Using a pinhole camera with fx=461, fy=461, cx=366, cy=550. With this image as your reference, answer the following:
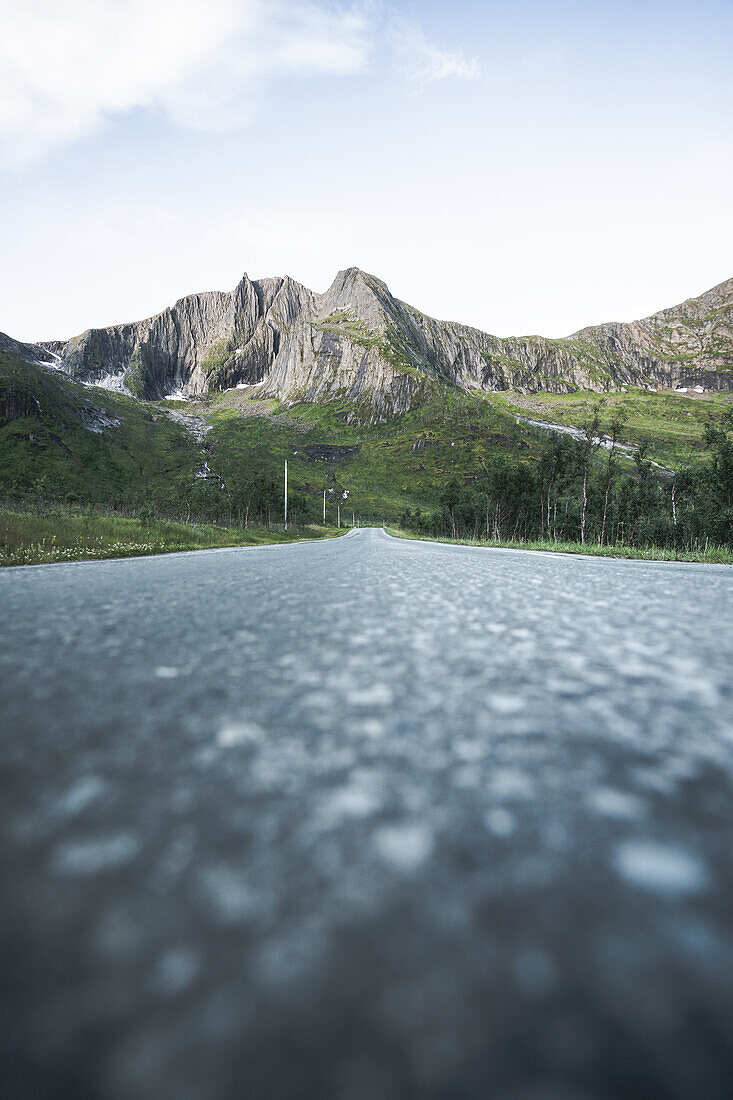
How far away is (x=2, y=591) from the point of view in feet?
17.1

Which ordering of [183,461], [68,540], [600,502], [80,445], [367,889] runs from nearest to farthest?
[367,889], [68,540], [600,502], [80,445], [183,461]

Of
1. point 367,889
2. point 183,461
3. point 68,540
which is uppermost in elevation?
point 183,461

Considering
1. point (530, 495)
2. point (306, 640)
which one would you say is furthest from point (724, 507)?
point (306, 640)

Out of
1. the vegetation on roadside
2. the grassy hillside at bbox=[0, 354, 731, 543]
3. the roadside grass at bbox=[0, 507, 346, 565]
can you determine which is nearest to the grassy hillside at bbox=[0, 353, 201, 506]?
the grassy hillside at bbox=[0, 354, 731, 543]

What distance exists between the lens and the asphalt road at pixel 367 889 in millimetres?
598

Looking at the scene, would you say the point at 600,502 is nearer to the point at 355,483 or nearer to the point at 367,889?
the point at 367,889

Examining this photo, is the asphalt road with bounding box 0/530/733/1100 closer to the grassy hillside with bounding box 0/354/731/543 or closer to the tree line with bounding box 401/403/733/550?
the tree line with bounding box 401/403/733/550

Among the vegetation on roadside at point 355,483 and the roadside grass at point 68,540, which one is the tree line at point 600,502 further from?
the roadside grass at point 68,540

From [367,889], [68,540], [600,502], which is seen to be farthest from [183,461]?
[367,889]

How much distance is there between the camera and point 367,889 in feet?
2.85

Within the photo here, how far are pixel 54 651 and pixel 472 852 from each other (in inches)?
101

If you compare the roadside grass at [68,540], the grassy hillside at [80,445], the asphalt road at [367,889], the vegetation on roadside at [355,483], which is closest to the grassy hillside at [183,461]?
the grassy hillside at [80,445]

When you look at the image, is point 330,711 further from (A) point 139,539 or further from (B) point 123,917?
(A) point 139,539

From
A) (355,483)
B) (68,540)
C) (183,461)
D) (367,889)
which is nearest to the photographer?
(367,889)
